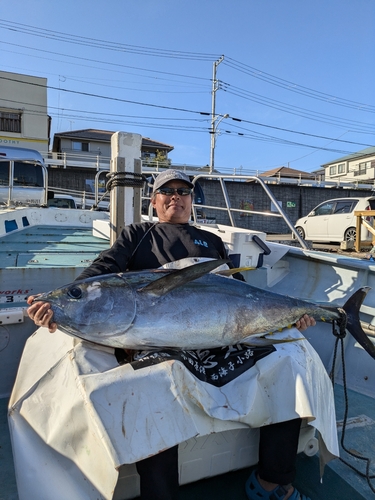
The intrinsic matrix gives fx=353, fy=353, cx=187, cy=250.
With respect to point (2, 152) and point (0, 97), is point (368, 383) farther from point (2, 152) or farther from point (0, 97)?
point (0, 97)

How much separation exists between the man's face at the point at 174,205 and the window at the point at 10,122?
95.7 ft

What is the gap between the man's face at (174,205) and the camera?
8.39ft

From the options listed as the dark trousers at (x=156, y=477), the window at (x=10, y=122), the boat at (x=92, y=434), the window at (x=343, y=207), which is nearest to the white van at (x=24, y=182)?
the boat at (x=92, y=434)

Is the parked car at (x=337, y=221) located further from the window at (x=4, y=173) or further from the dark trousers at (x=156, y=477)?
the dark trousers at (x=156, y=477)

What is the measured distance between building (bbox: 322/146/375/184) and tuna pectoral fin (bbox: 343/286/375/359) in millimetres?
45077

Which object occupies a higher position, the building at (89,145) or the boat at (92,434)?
the building at (89,145)

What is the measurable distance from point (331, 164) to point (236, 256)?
5523 cm

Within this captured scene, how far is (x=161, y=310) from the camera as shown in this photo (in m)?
1.73

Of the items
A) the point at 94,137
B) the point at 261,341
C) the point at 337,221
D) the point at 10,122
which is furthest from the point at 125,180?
the point at 94,137

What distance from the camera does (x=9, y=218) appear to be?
6477 mm

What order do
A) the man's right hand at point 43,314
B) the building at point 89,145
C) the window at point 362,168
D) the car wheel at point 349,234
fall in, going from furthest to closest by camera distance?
the window at point 362,168 → the building at point 89,145 → the car wheel at point 349,234 → the man's right hand at point 43,314

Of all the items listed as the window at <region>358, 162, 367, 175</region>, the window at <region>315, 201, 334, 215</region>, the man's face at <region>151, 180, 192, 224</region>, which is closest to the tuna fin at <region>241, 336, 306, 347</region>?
the man's face at <region>151, 180, 192, 224</region>

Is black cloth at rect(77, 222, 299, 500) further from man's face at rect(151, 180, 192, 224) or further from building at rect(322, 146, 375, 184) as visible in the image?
building at rect(322, 146, 375, 184)

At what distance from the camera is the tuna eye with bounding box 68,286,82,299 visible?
1.73m
